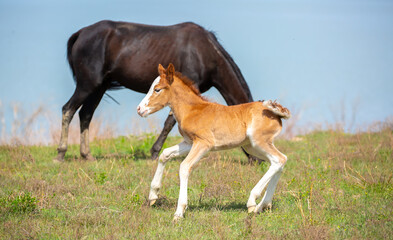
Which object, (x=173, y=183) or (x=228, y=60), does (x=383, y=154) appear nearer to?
(x=228, y=60)

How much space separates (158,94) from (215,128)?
86 centimetres

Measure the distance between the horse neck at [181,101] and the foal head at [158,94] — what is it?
0.26ft

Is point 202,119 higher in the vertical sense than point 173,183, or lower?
higher

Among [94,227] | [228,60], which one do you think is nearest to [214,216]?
[94,227]

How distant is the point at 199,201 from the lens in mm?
6254

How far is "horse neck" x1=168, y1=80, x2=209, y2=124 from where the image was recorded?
19.7ft

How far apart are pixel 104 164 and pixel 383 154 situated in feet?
18.2

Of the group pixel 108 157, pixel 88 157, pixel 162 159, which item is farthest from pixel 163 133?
pixel 162 159

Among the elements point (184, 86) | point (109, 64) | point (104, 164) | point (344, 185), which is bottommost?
point (104, 164)

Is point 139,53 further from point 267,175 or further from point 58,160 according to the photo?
point 267,175

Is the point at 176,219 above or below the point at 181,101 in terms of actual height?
below

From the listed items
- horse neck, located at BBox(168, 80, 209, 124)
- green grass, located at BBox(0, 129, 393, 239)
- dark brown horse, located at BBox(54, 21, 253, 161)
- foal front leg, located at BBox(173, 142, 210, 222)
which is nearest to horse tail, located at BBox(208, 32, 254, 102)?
dark brown horse, located at BBox(54, 21, 253, 161)

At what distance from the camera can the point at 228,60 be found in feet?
33.3

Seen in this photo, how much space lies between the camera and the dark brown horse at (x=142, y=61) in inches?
398
